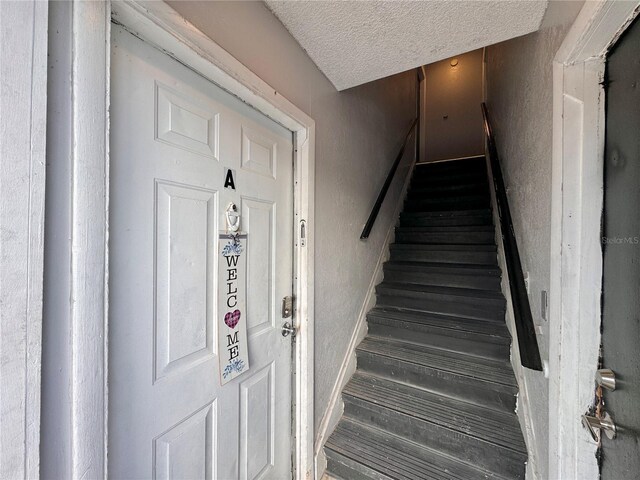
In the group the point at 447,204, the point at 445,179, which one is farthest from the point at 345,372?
the point at 445,179

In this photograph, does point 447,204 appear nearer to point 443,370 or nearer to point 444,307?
point 444,307

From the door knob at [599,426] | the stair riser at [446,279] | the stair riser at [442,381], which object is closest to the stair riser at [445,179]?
the stair riser at [446,279]

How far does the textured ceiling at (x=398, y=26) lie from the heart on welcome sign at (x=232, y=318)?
117 cm

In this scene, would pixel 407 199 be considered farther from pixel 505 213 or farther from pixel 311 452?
pixel 311 452

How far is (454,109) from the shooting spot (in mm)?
4191

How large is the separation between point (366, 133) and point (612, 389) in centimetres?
192

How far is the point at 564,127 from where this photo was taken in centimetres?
84

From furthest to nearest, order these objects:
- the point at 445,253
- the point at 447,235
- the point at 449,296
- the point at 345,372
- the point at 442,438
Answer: the point at 447,235 < the point at 445,253 < the point at 449,296 < the point at 345,372 < the point at 442,438

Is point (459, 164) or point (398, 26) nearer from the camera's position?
point (398, 26)

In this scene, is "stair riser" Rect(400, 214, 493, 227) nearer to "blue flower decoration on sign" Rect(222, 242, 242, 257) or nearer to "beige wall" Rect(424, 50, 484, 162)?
"beige wall" Rect(424, 50, 484, 162)

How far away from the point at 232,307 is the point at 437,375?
136 centimetres

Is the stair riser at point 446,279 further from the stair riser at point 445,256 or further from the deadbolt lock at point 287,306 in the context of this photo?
the deadbolt lock at point 287,306

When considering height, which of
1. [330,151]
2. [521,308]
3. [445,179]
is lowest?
[521,308]

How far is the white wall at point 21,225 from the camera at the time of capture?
428 mm
